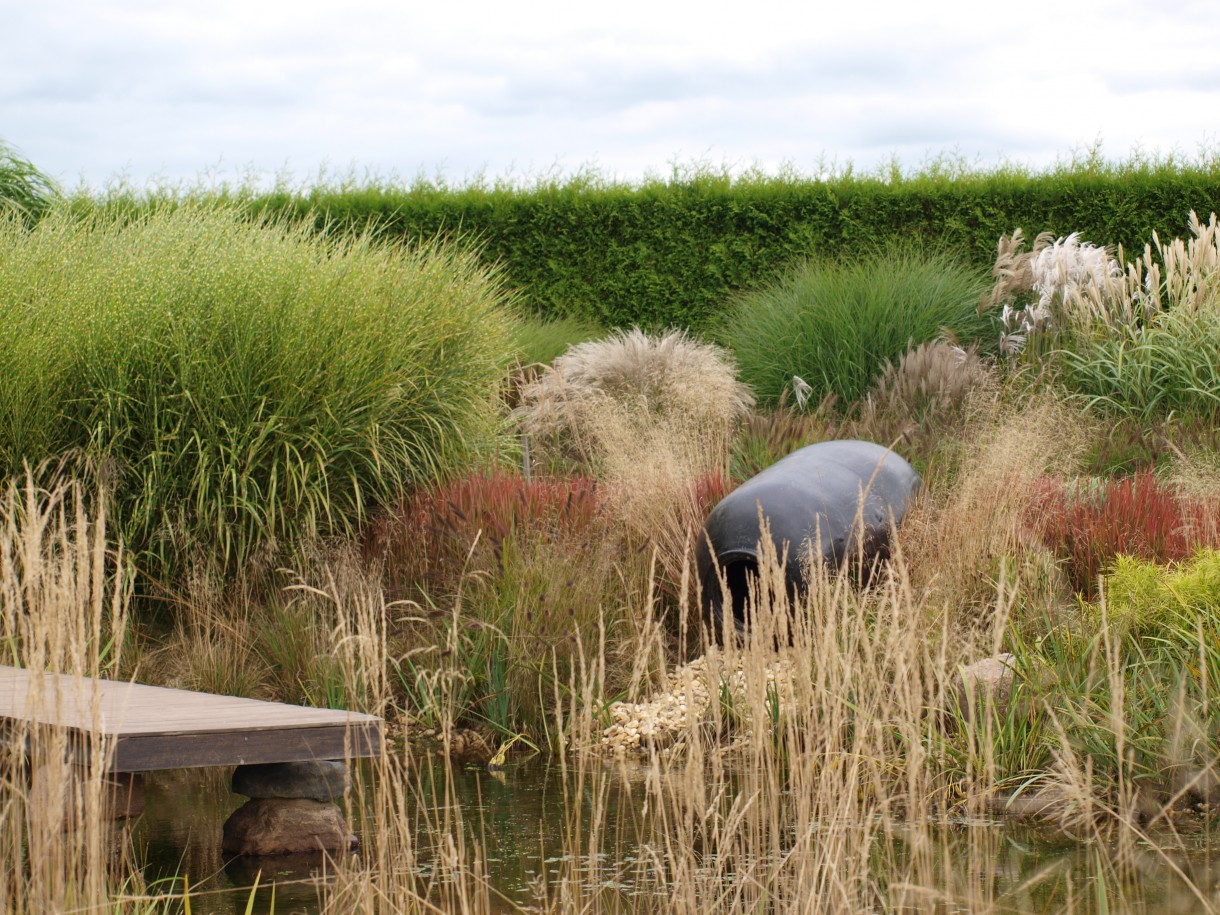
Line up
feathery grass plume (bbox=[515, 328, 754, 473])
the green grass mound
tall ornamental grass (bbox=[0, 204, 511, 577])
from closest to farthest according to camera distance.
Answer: the green grass mound < tall ornamental grass (bbox=[0, 204, 511, 577]) < feathery grass plume (bbox=[515, 328, 754, 473])

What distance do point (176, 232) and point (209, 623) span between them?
8.45 ft

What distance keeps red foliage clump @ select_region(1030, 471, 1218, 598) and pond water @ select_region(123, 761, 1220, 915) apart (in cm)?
187

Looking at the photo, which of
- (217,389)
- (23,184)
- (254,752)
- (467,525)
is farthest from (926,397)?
(23,184)

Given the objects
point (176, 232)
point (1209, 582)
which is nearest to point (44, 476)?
point (176, 232)

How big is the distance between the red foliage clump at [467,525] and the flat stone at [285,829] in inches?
65.1

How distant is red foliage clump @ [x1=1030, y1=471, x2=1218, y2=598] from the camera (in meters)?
5.53

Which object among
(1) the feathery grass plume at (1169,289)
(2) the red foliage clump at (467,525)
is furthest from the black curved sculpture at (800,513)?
(1) the feathery grass plume at (1169,289)

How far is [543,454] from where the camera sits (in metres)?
8.66

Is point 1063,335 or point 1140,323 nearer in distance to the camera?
point 1063,335

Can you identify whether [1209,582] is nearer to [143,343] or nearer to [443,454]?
[443,454]

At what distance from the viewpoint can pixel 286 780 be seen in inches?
156

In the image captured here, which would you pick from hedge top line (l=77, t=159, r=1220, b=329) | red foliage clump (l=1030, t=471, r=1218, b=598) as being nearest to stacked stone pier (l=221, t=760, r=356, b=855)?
red foliage clump (l=1030, t=471, r=1218, b=598)

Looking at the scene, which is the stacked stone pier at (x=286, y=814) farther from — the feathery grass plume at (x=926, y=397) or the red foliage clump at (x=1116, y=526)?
the feathery grass plume at (x=926, y=397)

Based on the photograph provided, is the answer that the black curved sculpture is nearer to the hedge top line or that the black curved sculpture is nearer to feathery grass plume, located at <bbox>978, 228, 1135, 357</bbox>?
feathery grass plume, located at <bbox>978, 228, 1135, 357</bbox>
